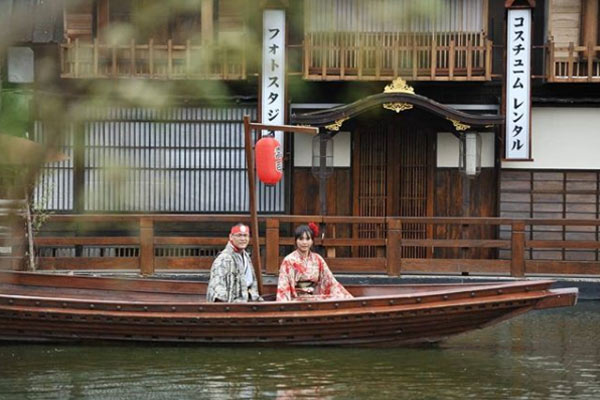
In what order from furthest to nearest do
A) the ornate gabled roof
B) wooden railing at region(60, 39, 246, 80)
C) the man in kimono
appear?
1. the ornate gabled roof
2. wooden railing at region(60, 39, 246, 80)
3. the man in kimono

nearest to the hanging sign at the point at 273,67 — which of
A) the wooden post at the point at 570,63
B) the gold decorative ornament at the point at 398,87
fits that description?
the gold decorative ornament at the point at 398,87

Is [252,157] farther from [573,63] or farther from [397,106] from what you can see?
[573,63]

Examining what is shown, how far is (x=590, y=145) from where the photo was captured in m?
18.6

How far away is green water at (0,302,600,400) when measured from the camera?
9.67 meters

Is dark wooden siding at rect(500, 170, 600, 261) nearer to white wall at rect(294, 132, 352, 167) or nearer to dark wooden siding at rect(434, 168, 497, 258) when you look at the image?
dark wooden siding at rect(434, 168, 497, 258)

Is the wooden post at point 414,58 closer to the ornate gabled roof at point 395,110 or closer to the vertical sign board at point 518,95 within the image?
the ornate gabled roof at point 395,110

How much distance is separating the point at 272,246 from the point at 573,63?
5.83 metres

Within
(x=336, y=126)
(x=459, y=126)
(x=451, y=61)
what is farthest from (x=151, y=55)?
(x=459, y=126)

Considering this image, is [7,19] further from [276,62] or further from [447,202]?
[447,202]

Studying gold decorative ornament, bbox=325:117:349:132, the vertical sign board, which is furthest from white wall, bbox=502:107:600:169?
gold decorative ornament, bbox=325:117:349:132

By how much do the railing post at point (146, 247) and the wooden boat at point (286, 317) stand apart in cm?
439

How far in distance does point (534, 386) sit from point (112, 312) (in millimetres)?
4320

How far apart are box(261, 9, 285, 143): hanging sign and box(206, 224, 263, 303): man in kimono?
20.0ft

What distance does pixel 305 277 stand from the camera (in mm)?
12109
